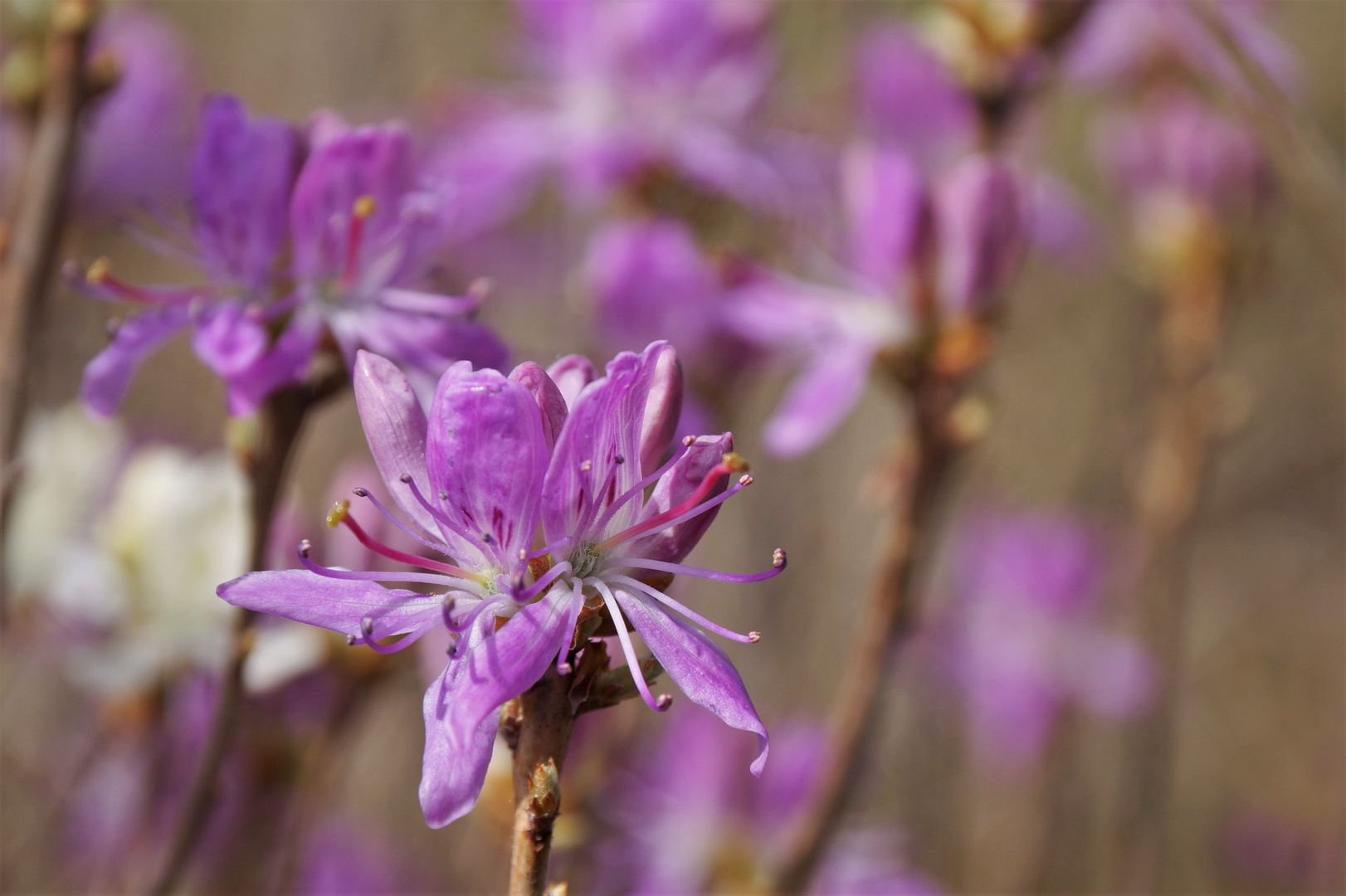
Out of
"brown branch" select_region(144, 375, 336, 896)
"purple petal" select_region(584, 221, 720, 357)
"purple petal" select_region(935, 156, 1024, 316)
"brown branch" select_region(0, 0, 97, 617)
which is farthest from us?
"purple petal" select_region(584, 221, 720, 357)

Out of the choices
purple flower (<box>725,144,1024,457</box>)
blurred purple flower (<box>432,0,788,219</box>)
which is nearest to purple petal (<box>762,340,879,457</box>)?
purple flower (<box>725,144,1024,457</box>)

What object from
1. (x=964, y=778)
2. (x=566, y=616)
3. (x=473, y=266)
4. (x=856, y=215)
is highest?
(x=473, y=266)

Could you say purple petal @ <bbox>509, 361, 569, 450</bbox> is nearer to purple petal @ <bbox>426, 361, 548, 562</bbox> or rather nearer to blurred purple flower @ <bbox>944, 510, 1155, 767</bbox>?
purple petal @ <bbox>426, 361, 548, 562</bbox>

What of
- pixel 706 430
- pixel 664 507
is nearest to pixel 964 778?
pixel 706 430

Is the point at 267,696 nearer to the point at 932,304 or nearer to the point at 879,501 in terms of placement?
the point at 879,501

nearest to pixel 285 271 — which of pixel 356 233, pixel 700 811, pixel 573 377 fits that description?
pixel 356 233
